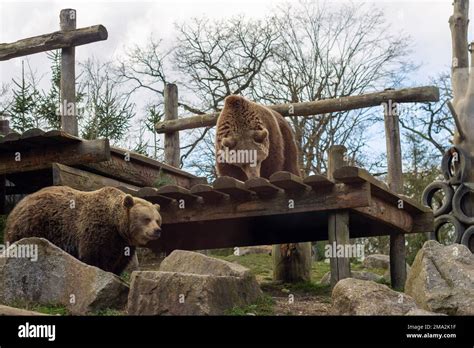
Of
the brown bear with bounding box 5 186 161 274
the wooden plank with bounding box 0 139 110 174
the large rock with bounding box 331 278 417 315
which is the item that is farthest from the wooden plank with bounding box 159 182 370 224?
the large rock with bounding box 331 278 417 315

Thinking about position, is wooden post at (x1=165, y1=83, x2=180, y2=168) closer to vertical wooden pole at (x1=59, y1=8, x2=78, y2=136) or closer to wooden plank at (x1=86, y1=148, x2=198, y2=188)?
wooden plank at (x1=86, y1=148, x2=198, y2=188)

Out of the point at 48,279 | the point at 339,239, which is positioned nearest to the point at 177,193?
the point at 339,239

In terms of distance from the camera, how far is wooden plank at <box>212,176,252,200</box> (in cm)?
927

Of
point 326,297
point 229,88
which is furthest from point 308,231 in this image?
point 229,88

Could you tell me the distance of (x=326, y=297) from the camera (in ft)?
32.2

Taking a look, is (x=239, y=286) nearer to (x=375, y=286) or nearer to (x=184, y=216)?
(x=375, y=286)

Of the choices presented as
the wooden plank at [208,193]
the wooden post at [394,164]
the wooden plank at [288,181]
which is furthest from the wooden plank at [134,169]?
the wooden post at [394,164]

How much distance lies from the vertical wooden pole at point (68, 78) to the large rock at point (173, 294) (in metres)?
4.72

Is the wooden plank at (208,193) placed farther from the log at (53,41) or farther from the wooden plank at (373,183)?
the log at (53,41)

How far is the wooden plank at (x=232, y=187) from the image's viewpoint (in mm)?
9273

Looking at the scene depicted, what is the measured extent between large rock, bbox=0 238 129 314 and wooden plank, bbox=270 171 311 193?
8.08 ft

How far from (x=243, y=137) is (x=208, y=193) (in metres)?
2.11

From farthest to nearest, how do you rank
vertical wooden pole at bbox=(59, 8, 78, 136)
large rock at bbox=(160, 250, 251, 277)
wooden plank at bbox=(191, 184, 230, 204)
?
vertical wooden pole at bbox=(59, 8, 78, 136)
wooden plank at bbox=(191, 184, 230, 204)
large rock at bbox=(160, 250, 251, 277)
